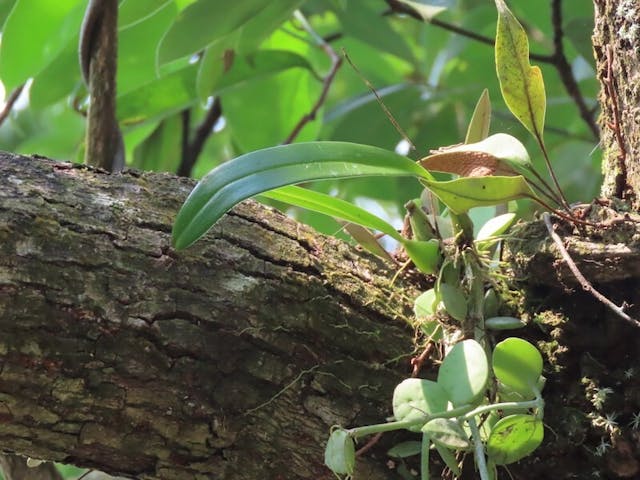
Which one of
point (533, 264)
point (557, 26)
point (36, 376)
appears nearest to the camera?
point (36, 376)

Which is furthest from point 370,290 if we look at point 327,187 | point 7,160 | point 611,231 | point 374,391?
point 327,187

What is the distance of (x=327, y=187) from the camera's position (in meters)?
1.35

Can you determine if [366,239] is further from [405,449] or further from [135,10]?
[135,10]

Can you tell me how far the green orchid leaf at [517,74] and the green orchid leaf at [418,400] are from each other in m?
0.25

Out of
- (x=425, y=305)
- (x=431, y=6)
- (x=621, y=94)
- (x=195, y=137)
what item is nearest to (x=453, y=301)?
(x=425, y=305)

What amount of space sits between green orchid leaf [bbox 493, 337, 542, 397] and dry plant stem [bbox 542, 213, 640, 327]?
6 centimetres

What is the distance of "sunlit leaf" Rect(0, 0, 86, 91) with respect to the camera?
98cm

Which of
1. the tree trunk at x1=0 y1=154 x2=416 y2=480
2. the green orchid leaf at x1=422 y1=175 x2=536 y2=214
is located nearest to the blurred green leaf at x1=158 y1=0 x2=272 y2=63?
the tree trunk at x1=0 y1=154 x2=416 y2=480

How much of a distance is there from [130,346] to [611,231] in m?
0.39

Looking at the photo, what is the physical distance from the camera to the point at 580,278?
0.58m

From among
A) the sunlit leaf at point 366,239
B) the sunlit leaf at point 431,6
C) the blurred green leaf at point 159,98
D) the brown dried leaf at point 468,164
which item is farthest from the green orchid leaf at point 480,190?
the blurred green leaf at point 159,98

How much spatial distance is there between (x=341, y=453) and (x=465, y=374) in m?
0.10

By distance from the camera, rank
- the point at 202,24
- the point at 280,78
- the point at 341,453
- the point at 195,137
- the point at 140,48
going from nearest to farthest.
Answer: the point at 341,453 → the point at 202,24 → the point at 140,48 → the point at 280,78 → the point at 195,137

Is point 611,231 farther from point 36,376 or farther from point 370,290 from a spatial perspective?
point 36,376
